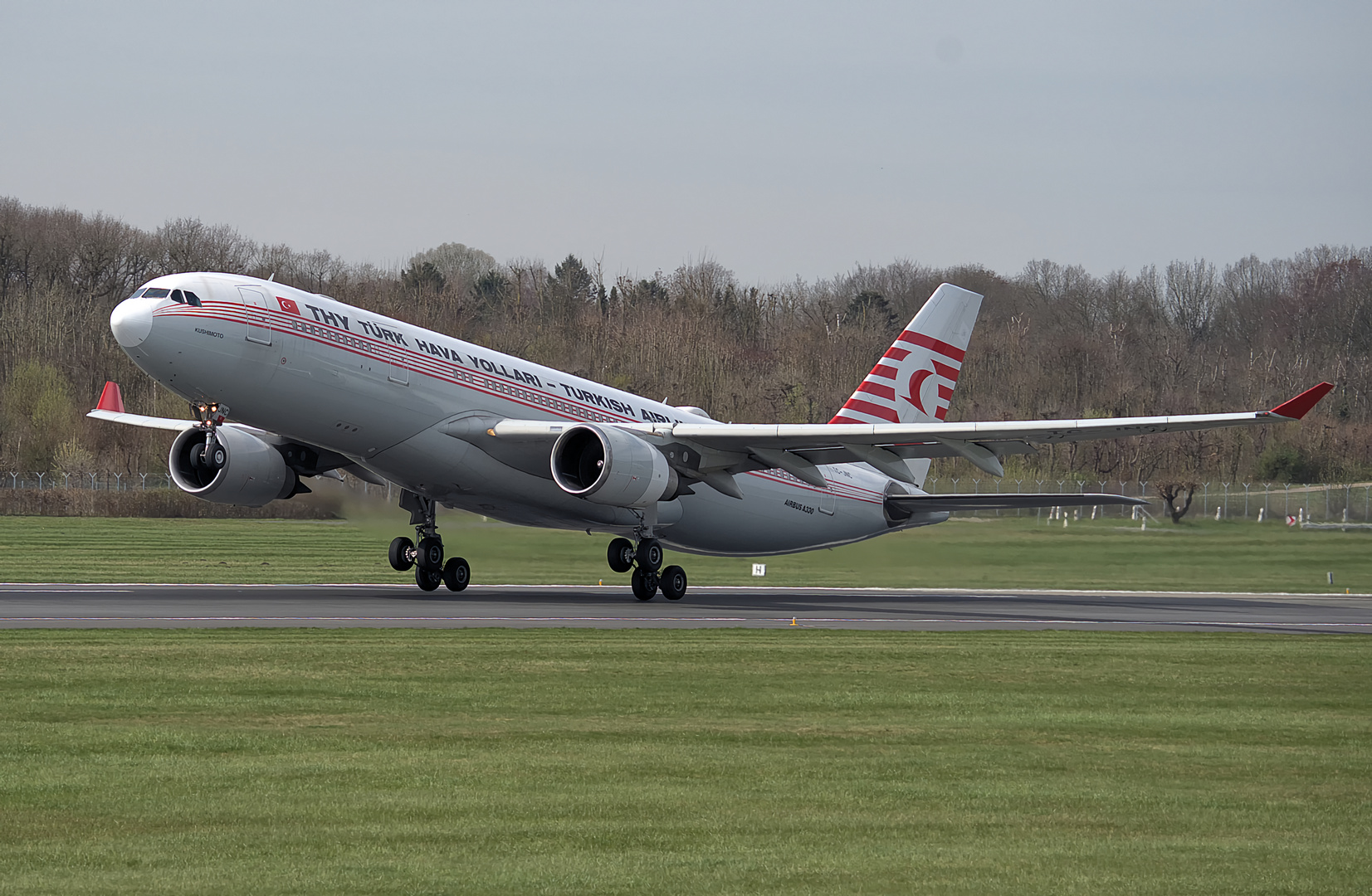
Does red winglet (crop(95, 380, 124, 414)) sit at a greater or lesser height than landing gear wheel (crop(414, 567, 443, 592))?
greater

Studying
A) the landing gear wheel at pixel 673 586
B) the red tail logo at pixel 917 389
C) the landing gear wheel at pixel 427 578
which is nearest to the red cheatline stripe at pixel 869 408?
the red tail logo at pixel 917 389

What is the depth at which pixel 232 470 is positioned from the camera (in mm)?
31547

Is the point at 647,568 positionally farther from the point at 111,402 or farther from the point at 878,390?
the point at 111,402

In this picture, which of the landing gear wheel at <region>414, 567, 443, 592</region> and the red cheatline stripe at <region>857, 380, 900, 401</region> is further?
the red cheatline stripe at <region>857, 380, 900, 401</region>

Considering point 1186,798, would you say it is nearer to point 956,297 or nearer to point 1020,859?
point 1020,859

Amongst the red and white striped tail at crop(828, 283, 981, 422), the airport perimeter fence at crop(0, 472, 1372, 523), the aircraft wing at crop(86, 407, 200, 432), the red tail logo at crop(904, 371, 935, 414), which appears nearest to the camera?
the aircraft wing at crop(86, 407, 200, 432)

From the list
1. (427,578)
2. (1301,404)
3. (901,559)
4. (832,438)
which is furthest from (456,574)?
(1301,404)

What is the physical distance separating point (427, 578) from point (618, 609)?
587cm

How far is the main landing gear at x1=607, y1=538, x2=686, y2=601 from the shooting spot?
110 feet

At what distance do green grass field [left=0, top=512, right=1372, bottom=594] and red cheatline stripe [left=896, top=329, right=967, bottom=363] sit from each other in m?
4.72

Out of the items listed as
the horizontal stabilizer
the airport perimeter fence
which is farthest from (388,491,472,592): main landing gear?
the airport perimeter fence

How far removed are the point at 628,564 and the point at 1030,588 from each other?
13.8 metres

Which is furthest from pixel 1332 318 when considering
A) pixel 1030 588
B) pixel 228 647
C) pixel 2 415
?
pixel 228 647

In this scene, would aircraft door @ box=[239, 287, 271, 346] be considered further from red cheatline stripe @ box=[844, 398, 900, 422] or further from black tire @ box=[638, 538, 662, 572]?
red cheatline stripe @ box=[844, 398, 900, 422]
